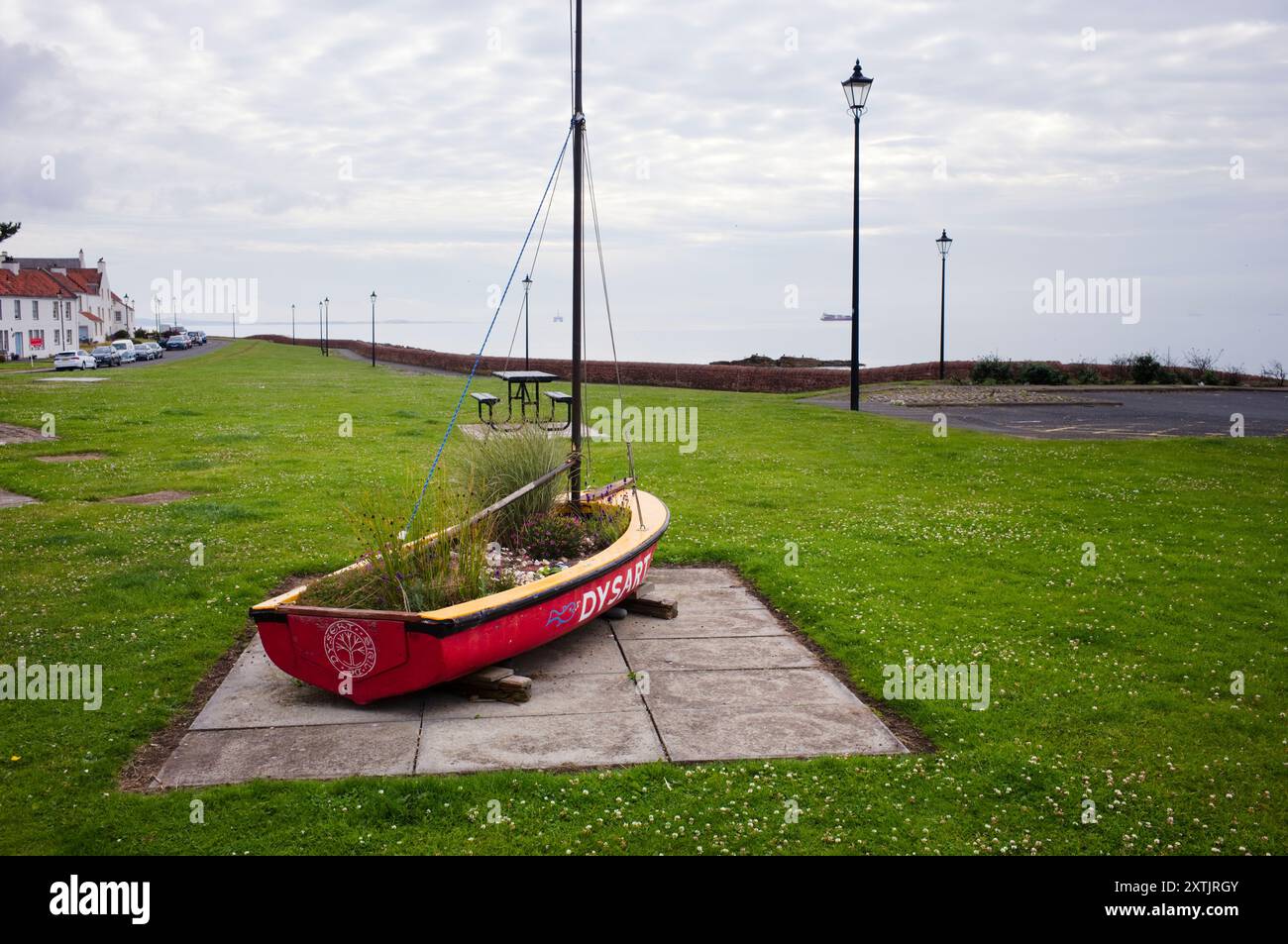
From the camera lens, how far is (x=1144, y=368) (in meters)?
36.0

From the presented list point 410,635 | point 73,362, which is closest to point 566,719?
point 410,635

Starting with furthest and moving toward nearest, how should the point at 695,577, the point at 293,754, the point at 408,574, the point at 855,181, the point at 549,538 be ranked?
the point at 855,181
the point at 695,577
the point at 549,538
the point at 408,574
the point at 293,754

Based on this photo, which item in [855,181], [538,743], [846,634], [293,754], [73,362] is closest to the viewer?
[293,754]

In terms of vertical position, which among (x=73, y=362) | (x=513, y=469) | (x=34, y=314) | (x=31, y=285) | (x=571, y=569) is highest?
(x=31, y=285)

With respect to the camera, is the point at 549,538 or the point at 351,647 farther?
the point at 549,538

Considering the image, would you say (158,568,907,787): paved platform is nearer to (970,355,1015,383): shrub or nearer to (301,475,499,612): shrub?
(301,475,499,612): shrub

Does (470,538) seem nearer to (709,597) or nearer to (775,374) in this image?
(709,597)

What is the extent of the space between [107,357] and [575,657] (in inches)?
2544

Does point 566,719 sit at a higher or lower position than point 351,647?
lower

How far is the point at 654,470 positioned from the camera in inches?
651

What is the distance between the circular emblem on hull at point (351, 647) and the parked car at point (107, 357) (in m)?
63.6

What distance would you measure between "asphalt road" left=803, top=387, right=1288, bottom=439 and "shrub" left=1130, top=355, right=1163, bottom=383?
4.74m

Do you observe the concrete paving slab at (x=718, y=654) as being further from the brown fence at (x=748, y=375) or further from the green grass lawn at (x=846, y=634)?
the brown fence at (x=748, y=375)

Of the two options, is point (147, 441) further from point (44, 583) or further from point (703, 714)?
point (703, 714)
